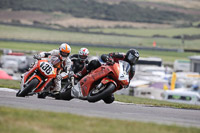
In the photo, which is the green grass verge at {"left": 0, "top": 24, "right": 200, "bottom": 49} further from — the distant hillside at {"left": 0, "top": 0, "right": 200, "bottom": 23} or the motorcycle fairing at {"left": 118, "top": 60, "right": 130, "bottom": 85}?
the motorcycle fairing at {"left": 118, "top": 60, "right": 130, "bottom": 85}

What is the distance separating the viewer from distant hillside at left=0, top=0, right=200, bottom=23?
354ft

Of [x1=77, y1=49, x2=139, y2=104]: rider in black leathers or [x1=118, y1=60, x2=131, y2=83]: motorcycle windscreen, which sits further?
[x1=77, y1=49, x2=139, y2=104]: rider in black leathers

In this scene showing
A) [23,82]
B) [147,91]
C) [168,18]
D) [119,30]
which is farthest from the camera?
[168,18]

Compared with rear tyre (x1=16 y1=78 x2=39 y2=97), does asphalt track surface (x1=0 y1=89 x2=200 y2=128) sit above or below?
below

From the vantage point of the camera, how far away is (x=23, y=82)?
12227mm

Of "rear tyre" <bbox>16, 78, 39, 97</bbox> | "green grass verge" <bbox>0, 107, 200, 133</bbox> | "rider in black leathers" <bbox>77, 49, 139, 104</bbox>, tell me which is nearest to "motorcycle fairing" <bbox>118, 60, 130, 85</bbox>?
"rider in black leathers" <bbox>77, 49, 139, 104</bbox>

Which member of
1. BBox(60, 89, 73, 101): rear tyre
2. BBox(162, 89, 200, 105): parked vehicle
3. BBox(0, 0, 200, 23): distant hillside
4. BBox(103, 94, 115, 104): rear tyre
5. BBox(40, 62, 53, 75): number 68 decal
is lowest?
BBox(162, 89, 200, 105): parked vehicle

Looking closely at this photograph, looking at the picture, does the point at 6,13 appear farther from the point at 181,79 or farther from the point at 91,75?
the point at 91,75

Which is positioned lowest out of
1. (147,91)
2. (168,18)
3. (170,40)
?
(147,91)

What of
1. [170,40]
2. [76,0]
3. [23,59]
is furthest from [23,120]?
[76,0]

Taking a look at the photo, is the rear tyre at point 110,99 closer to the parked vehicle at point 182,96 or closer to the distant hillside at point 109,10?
the parked vehicle at point 182,96

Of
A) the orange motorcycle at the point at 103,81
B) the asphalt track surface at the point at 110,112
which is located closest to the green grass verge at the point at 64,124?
the asphalt track surface at the point at 110,112

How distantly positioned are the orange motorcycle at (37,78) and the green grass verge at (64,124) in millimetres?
4242

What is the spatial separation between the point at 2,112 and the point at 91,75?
16.0 ft
